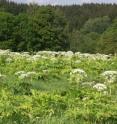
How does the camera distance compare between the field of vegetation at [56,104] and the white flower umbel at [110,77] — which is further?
the white flower umbel at [110,77]

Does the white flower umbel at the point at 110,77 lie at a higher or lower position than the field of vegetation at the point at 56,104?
lower

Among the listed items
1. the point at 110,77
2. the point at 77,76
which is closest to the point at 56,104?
the point at 77,76

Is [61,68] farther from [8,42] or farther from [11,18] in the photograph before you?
[11,18]

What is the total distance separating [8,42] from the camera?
58.4 metres

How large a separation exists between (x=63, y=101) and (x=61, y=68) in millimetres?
7427

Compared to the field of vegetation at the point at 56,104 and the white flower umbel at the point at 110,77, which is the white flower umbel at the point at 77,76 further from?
the white flower umbel at the point at 110,77

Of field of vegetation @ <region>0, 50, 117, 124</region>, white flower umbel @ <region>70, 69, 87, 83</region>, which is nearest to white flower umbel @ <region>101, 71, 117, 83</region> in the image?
field of vegetation @ <region>0, 50, 117, 124</region>

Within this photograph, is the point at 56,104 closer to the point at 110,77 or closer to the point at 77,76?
the point at 77,76

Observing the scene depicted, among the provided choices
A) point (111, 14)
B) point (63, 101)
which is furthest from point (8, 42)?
point (111, 14)

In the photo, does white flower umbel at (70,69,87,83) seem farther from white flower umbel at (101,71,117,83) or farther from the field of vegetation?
white flower umbel at (101,71,117,83)

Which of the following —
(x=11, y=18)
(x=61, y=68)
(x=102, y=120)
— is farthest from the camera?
(x=11, y=18)

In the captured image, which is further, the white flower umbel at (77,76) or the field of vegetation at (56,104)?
the white flower umbel at (77,76)

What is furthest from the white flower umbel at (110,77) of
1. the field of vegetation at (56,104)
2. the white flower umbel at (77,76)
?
the white flower umbel at (77,76)

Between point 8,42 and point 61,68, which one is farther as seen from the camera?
point 8,42
